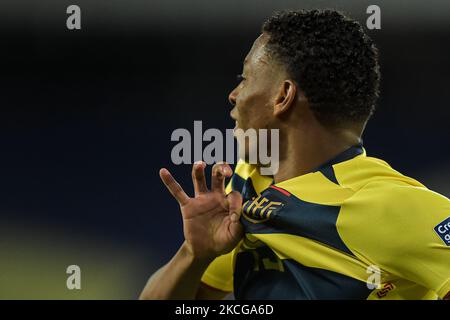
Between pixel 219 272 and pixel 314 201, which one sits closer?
pixel 314 201

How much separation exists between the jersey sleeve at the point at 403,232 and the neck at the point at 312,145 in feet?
0.50

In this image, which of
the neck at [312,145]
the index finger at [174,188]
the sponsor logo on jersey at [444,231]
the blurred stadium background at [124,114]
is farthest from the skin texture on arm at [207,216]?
the blurred stadium background at [124,114]

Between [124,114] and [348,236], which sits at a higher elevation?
[124,114]

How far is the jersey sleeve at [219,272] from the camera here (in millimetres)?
1347

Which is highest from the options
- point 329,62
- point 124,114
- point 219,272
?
point 124,114

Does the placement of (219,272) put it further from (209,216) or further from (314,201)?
(314,201)

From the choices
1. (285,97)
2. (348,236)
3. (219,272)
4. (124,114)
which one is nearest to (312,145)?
(285,97)

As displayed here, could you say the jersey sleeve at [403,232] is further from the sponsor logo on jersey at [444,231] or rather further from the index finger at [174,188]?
the index finger at [174,188]

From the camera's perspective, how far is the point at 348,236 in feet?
3.29

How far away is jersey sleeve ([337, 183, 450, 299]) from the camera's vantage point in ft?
3.10

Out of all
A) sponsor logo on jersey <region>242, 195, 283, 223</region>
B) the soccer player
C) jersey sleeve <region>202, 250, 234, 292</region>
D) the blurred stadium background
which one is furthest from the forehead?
the blurred stadium background

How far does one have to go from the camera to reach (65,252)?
3090 mm

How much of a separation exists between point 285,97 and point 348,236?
0.31 metres
